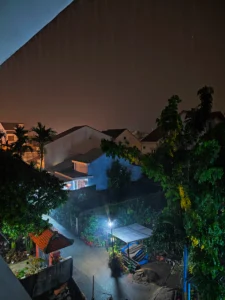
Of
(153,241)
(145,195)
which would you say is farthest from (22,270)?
(145,195)

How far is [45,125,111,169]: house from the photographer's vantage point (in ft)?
52.1

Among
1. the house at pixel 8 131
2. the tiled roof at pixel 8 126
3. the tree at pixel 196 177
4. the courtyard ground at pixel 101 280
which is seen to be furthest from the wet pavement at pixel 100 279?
the tiled roof at pixel 8 126

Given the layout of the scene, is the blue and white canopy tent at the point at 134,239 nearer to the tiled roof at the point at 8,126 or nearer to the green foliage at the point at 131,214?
the green foliage at the point at 131,214

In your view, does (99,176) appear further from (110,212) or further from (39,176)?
(39,176)

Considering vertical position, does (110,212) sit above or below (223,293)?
below

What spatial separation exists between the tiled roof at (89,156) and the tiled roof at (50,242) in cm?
717

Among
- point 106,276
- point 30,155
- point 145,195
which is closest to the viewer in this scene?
point 106,276

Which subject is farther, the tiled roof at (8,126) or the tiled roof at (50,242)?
the tiled roof at (8,126)

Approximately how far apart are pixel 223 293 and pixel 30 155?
62.4 ft

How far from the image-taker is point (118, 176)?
44.9 ft

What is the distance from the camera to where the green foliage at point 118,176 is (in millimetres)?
13423

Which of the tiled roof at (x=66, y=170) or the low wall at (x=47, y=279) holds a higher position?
the tiled roof at (x=66, y=170)

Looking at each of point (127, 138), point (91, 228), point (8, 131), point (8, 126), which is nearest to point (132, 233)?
point (91, 228)

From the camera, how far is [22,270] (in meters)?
6.82
